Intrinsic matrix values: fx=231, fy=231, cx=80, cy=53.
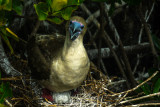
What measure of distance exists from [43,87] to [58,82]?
0.97ft

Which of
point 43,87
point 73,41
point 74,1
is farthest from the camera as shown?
point 43,87

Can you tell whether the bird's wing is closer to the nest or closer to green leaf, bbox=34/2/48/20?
the nest

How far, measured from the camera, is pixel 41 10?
1.24m

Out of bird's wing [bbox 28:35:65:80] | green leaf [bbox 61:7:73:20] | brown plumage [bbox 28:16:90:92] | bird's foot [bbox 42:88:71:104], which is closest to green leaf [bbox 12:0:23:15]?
green leaf [bbox 61:7:73:20]

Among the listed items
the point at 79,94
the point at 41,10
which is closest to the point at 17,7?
the point at 41,10

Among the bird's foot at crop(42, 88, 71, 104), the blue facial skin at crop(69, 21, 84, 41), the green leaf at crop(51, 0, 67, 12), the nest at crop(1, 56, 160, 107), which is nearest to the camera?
the green leaf at crop(51, 0, 67, 12)

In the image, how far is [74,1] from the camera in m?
1.21

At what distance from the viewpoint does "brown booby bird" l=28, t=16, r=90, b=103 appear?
1.57 metres

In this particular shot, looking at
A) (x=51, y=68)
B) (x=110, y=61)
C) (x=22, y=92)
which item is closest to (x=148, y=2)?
(x=110, y=61)

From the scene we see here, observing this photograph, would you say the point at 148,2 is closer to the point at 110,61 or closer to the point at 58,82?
the point at 110,61

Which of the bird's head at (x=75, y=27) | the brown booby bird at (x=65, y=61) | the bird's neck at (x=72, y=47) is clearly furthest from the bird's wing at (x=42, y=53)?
the bird's head at (x=75, y=27)

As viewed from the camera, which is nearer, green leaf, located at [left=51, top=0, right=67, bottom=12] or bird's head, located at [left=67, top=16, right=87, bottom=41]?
green leaf, located at [left=51, top=0, right=67, bottom=12]

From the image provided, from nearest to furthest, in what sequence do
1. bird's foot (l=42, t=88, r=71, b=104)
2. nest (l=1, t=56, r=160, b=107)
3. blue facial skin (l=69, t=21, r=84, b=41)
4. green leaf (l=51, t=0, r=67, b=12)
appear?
green leaf (l=51, t=0, r=67, b=12) < blue facial skin (l=69, t=21, r=84, b=41) < nest (l=1, t=56, r=160, b=107) < bird's foot (l=42, t=88, r=71, b=104)

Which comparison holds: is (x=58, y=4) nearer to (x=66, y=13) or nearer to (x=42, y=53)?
(x=66, y=13)
